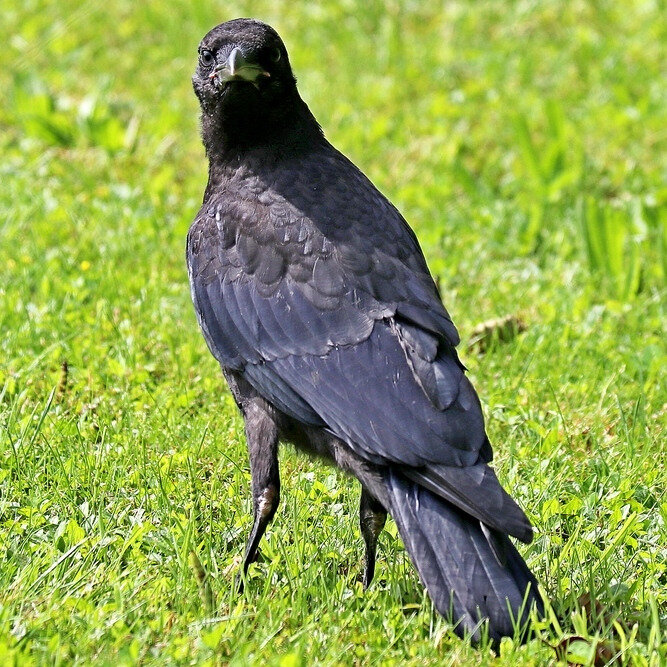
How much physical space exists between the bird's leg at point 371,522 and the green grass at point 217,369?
0.07 metres

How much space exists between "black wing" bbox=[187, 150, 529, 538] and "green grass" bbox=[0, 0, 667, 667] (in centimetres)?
46

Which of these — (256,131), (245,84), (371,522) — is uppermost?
(245,84)

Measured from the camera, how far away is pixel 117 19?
862cm

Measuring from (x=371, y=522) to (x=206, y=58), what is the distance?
1.75 metres

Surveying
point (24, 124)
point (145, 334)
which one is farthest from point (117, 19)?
point (145, 334)

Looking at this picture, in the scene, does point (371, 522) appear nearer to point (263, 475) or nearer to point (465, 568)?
point (263, 475)

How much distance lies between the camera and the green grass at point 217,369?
3.34 m

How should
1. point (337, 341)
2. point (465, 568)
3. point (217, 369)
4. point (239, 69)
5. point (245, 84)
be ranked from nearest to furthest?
point (465, 568)
point (337, 341)
point (239, 69)
point (245, 84)
point (217, 369)

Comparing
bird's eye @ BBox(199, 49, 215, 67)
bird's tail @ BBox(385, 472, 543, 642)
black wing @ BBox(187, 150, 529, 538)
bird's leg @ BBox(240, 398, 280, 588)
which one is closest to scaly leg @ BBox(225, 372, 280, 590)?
bird's leg @ BBox(240, 398, 280, 588)

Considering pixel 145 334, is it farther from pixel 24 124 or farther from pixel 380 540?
pixel 24 124

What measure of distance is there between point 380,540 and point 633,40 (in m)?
5.71

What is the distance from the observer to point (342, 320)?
360cm

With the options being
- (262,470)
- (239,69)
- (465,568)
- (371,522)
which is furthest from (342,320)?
(239,69)

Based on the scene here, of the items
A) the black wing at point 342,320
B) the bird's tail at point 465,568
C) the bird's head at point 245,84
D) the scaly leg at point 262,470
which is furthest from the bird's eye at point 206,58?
the bird's tail at point 465,568
